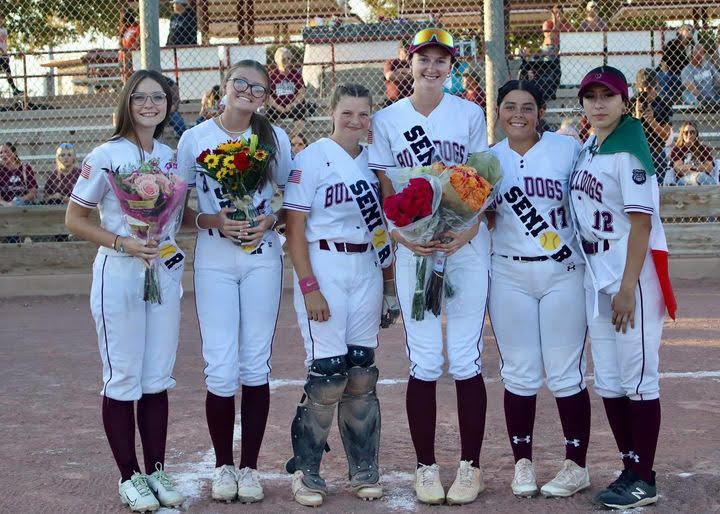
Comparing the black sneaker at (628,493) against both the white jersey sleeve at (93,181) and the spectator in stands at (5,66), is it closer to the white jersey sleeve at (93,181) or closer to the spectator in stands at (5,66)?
the white jersey sleeve at (93,181)

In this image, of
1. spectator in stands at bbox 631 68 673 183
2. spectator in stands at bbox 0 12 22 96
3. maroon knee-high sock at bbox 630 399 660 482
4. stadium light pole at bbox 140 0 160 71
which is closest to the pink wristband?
maroon knee-high sock at bbox 630 399 660 482

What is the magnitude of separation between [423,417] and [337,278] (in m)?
0.78

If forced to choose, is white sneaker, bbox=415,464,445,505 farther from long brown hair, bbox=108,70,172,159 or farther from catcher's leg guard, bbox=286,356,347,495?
long brown hair, bbox=108,70,172,159

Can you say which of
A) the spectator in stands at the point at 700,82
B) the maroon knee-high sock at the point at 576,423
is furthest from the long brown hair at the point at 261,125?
the spectator in stands at the point at 700,82

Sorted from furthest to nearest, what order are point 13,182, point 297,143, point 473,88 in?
point 13,182 < point 297,143 < point 473,88

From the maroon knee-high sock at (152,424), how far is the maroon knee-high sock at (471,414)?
1.43 m

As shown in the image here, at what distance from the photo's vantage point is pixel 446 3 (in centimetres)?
1783

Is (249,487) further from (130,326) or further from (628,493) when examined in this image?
(628,493)

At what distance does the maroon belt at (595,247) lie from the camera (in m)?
4.56

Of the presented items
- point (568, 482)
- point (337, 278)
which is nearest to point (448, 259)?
point (337, 278)

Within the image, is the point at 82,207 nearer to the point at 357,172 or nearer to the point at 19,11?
the point at 357,172

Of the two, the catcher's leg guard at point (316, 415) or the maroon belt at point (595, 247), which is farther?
the catcher's leg guard at point (316, 415)

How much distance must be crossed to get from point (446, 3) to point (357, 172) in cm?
1381

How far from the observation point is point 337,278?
4.70 meters
